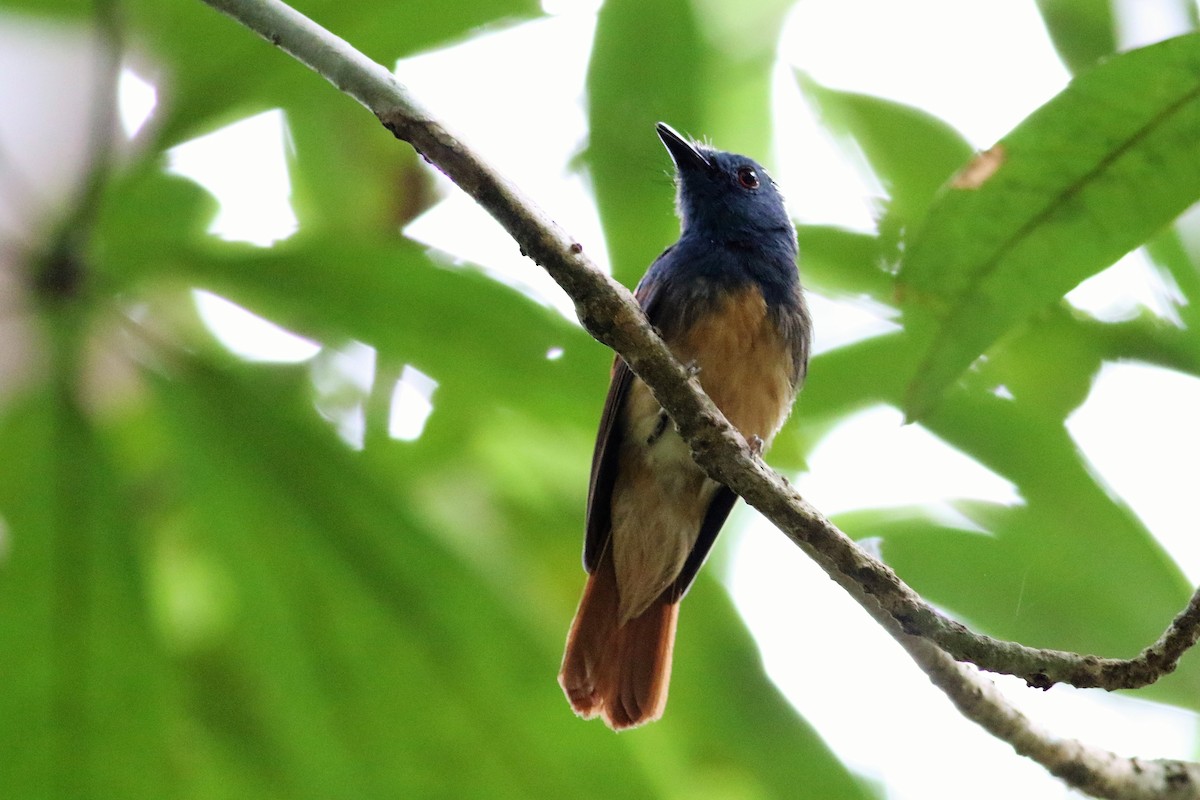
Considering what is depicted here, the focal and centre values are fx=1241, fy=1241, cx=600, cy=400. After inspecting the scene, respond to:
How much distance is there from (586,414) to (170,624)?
1.17 meters

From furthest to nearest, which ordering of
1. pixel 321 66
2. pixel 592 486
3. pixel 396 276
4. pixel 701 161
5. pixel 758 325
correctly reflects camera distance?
pixel 701 161 → pixel 758 325 → pixel 592 486 → pixel 396 276 → pixel 321 66

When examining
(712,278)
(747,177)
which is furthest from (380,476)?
(747,177)

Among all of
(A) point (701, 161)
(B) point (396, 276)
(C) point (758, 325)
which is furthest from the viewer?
(A) point (701, 161)

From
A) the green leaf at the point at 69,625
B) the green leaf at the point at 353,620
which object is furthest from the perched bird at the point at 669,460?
the green leaf at the point at 69,625

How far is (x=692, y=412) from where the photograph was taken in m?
1.85

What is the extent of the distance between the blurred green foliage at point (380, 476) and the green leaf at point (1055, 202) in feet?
0.63

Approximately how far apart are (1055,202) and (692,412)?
62cm

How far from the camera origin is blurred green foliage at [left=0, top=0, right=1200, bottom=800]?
7.59 feet

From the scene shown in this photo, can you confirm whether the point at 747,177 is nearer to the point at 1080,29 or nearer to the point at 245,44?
the point at 1080,29

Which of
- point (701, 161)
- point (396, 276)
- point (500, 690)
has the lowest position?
point (500, 690)

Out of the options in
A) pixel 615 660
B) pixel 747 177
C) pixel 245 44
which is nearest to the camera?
pixel 245 44

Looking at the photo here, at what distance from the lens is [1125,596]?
242cm

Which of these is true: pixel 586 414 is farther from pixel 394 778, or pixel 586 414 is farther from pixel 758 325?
pixel 394 778

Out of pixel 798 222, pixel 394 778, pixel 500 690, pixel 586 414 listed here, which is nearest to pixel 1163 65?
pixel 798 222
